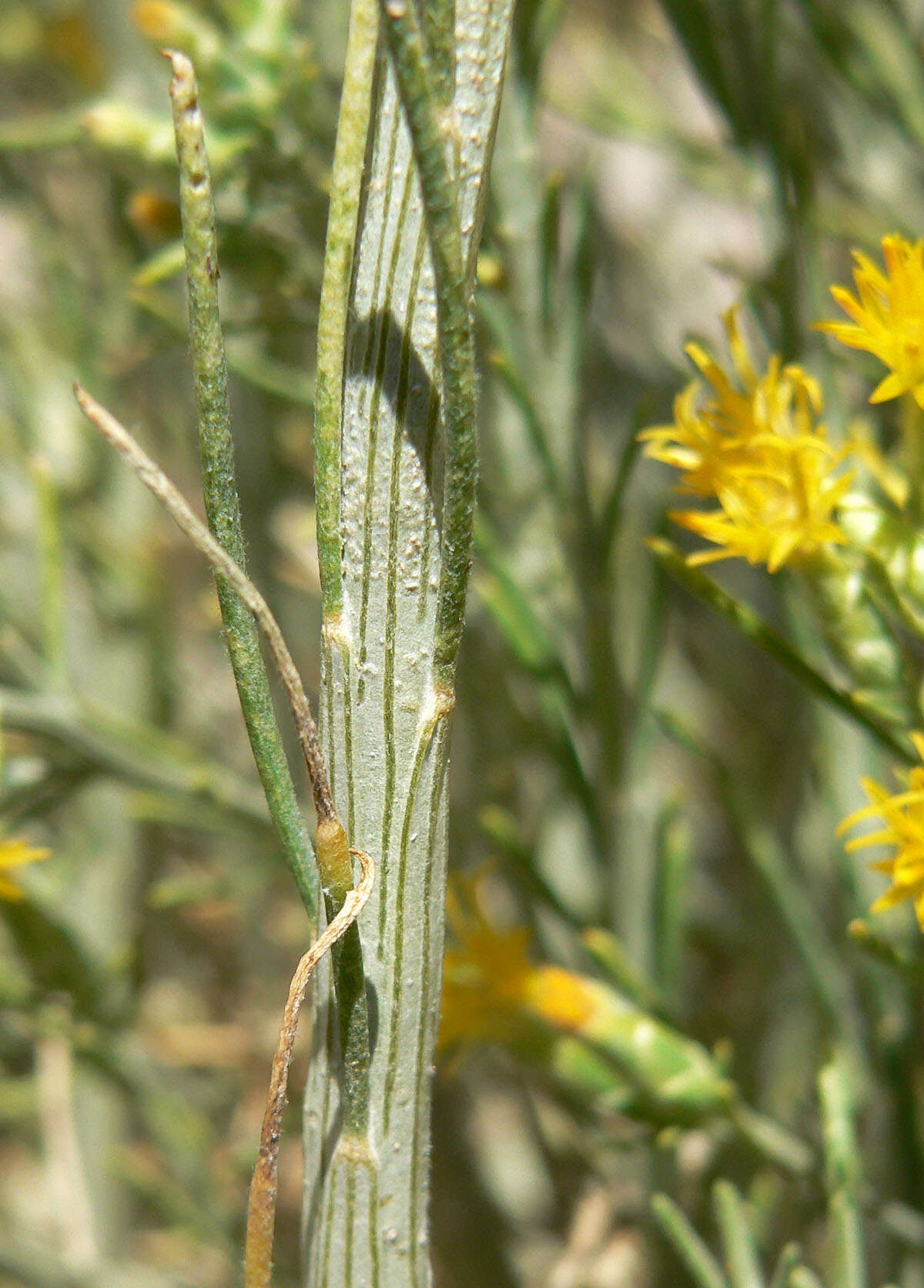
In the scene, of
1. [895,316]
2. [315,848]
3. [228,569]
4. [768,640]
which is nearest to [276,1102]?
[315,848]

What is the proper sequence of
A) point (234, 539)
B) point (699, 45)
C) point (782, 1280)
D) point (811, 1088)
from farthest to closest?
point (811, 1088) → point (699, 45) → point (782, 1280) → point (234, 539)

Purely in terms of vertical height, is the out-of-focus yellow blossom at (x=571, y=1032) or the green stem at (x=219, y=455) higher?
the green stem at (x=219, y=455)

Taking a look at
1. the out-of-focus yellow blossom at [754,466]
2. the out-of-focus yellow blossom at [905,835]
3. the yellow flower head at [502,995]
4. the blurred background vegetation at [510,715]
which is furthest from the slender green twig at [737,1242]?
the out-of-focus yellow blossom at [754,466]

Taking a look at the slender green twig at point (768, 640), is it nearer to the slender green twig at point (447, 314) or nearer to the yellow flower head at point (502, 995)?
the slender green twig at point (447, 314)

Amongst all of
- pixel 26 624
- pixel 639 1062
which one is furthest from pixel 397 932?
pixel 26 624

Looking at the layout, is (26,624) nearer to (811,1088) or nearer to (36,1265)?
(36,1265)

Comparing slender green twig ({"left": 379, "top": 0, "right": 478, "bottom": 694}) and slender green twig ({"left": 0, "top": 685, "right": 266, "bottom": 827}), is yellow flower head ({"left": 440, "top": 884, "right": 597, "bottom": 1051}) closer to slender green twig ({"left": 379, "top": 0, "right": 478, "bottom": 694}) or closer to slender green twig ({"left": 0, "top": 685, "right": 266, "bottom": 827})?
slender green twig ({"left": 0, "top": 685, "right": 266, "bottom": 827})

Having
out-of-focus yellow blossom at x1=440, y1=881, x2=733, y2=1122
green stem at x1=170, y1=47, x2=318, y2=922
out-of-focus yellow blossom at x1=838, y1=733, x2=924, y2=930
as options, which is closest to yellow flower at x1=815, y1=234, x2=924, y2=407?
out-of-focus yellow blossom at x1=838, y1=733, x2=924, y2=930
